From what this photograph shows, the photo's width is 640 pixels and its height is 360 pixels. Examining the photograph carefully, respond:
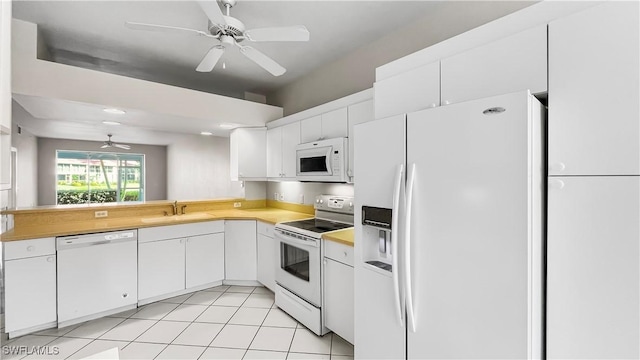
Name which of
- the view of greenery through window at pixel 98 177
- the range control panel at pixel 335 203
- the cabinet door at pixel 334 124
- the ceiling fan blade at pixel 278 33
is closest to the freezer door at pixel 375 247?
Result: the ceiling fan blade at pixel 278 33

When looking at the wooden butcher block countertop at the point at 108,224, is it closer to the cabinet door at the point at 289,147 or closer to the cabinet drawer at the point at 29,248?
the cabinet drawer at the point at 29,248

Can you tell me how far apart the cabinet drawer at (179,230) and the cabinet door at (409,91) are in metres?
2.40

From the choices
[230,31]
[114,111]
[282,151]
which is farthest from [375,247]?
[114,111]

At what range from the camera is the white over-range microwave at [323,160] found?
2.63 metres

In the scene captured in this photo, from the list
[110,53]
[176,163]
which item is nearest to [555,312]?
[110,53]

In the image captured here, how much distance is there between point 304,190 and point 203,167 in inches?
153

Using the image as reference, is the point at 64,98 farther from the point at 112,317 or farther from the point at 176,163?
the point at 176,163

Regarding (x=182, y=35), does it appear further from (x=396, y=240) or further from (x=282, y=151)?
(x=396, y=240)

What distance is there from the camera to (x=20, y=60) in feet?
7.77

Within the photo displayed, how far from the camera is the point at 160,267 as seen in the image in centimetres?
297

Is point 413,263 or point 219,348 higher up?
point 413,263

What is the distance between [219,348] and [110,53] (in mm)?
3304

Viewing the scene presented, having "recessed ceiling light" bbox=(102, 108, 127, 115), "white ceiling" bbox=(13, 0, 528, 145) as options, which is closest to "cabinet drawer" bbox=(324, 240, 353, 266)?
"white ceiling" bbox=(13, 0, 528, 145)

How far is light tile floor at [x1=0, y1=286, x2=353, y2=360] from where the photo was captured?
2133 mm
